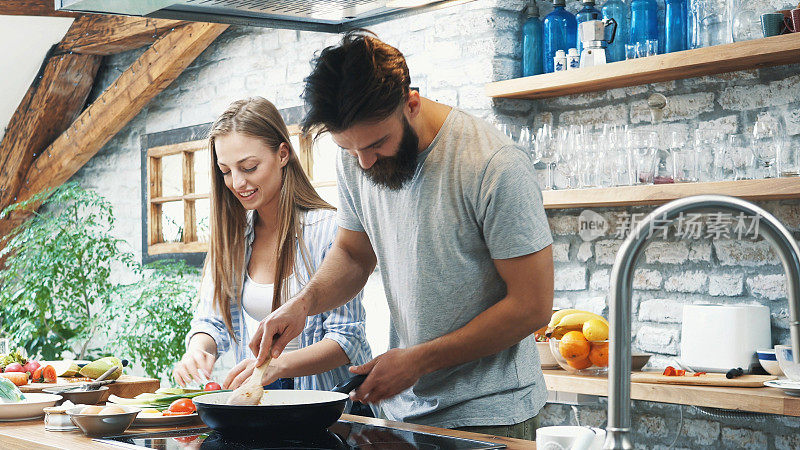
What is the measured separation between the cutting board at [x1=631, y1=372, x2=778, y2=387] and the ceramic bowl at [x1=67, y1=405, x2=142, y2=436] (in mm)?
1867

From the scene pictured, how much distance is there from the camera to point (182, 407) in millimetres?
2000

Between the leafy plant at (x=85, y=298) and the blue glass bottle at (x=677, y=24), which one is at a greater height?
the blue glass bottle at (x=677, y=24)

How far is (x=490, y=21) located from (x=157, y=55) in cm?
249

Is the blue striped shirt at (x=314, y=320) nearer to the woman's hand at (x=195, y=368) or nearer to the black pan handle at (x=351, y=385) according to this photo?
the woman's hand at (x=195, y=368)

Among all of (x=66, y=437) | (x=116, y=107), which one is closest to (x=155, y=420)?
(x=66, y=437)

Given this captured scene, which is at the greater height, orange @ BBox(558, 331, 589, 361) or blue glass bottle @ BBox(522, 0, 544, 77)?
blue glass bottle @ BBox(522, 0, 544, 77)

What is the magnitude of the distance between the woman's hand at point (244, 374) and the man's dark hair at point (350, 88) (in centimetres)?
58

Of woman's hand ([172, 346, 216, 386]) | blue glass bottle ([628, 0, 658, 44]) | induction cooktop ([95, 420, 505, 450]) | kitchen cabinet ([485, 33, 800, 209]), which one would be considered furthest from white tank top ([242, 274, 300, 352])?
blue glass bottle ([628, 0, 658, 44])

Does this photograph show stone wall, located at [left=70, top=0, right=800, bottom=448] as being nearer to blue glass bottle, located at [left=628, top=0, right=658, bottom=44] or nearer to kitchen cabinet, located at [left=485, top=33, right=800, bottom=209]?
kitchen cabinet, located at [left=485, top=33, right=800, bottom=209]

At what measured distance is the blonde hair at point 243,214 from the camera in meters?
2.52

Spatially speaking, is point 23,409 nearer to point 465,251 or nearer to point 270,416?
point 270,416

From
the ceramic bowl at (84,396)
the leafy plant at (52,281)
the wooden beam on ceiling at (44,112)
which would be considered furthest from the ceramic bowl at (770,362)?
the wooden beam on ceiling at (44,112)

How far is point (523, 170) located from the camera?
191 cm

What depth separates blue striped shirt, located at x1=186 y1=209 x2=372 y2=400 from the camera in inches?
94.7
